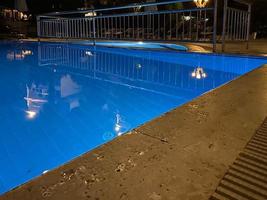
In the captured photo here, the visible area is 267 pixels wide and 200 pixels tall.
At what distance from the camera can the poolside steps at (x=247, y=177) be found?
2.65 ft

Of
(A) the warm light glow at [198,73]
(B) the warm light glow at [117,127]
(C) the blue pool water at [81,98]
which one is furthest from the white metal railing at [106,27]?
(B) the warm light glow at [117,127]

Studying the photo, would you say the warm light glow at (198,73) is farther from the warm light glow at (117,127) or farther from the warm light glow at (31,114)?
the warm light glow at (31,114)

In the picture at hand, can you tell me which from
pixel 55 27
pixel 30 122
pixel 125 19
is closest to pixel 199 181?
pixel 30 122

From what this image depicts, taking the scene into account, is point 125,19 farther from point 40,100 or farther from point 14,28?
point 14,28

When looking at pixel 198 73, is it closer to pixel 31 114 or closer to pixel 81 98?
pixel 81 98

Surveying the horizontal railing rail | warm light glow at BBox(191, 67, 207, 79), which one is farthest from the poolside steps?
the horizontal railing rail

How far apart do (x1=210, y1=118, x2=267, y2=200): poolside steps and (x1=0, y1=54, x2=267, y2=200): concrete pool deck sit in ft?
0.07

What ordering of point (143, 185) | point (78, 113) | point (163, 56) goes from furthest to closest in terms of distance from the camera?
point (163, 56)
point (78, 113)
point (143, 185)

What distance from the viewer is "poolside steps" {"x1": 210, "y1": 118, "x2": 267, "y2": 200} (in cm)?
81

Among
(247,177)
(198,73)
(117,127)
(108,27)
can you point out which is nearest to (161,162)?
(247,177)

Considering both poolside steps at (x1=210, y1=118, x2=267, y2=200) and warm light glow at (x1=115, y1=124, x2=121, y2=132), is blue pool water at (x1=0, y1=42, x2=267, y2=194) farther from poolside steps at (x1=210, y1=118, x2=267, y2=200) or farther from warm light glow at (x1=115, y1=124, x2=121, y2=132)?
poolside steps at (x1=210, y1=118, x2=267, y2=200)

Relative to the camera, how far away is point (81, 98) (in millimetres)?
2494

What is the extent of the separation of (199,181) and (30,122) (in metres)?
1.36

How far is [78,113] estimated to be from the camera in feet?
6.82
